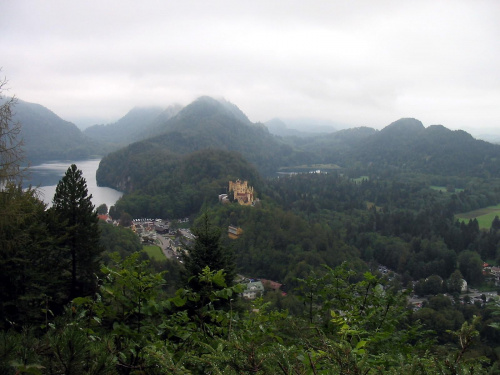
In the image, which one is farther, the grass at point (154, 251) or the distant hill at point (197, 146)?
the distant hill at point (197, 146)

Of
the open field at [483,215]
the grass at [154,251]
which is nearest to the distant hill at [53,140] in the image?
the grass at [154,251]

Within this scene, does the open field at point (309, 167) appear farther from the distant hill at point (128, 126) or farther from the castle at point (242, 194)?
the distant hill at point (128, 126)

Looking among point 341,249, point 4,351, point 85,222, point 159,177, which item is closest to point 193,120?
point 159,177

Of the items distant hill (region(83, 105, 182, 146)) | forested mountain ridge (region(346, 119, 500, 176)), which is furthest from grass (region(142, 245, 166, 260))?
distant hill (region(83, 105, 182, 146))

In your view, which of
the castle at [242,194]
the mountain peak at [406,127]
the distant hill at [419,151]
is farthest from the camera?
the mountain peak at [406,127]

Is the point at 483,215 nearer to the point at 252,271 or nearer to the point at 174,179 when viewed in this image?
the point at 252,271

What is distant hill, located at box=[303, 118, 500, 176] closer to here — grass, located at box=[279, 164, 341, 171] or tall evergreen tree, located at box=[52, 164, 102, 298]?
grass, located at box=[279, 164, 341, 171]

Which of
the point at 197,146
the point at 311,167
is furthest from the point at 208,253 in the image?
the point at 311,167
